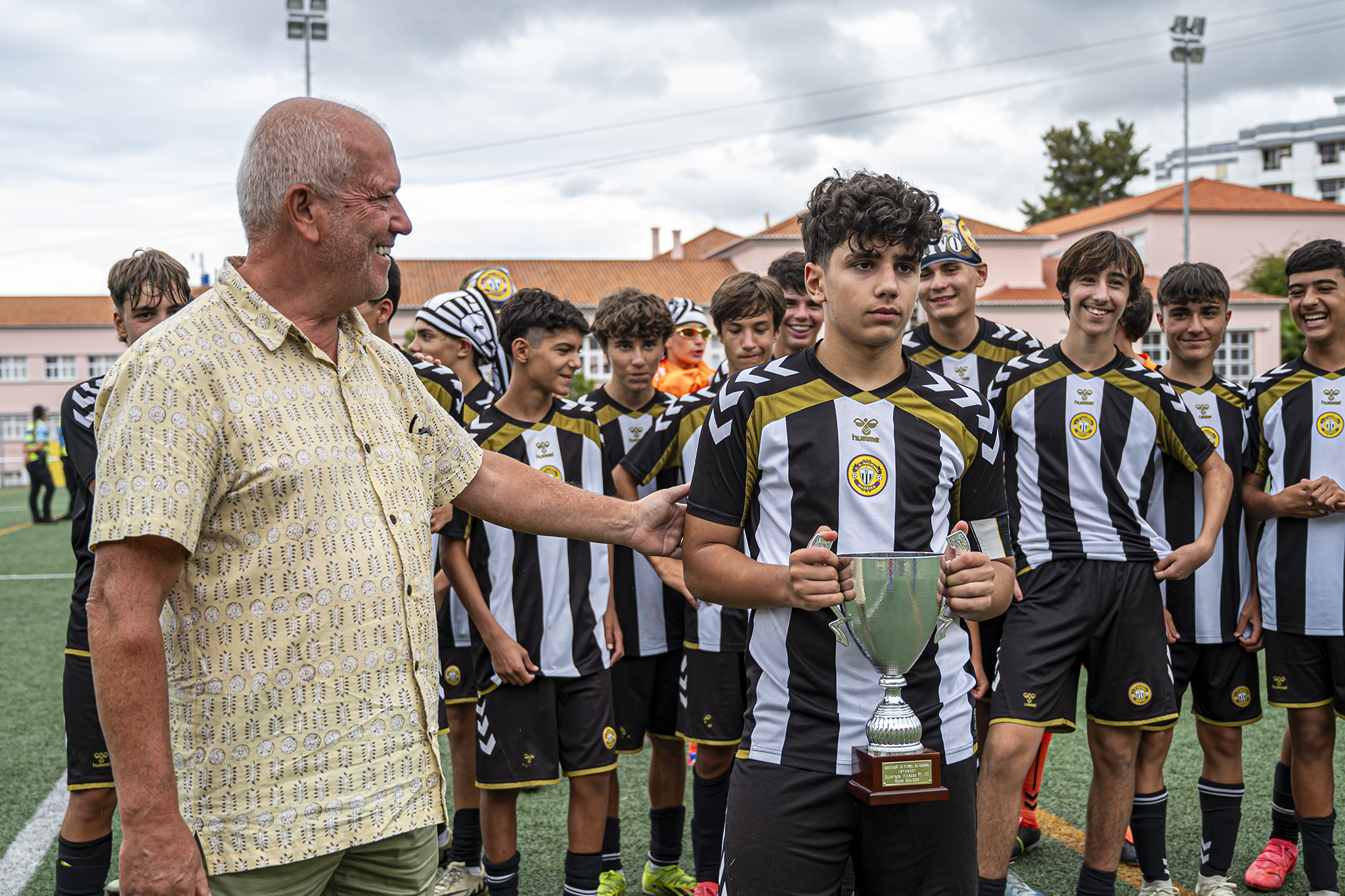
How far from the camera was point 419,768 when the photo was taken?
2084 millimetres

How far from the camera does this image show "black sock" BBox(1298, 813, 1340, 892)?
12.5 ft

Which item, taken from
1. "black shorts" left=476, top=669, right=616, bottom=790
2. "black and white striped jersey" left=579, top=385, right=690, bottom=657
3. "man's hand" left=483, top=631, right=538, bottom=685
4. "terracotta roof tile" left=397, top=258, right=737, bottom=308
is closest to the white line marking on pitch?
"black shorts" left=476, top=669, right=616, bottom=790

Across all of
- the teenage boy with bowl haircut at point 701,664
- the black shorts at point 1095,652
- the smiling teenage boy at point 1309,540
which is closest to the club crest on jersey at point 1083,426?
the black shorts at point 1095,652

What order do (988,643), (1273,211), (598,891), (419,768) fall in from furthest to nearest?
(1273,211)
(988,643)
(598,891)
(419,768)

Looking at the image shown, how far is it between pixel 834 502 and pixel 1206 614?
8.68ft

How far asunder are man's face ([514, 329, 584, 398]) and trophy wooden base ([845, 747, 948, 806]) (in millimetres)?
2172

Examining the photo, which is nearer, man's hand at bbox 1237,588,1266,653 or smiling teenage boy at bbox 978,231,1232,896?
smiling teenage boy at bbox 978,231,1232,896

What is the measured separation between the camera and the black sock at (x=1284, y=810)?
168 inches

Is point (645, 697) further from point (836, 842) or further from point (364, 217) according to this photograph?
point (364, 217)

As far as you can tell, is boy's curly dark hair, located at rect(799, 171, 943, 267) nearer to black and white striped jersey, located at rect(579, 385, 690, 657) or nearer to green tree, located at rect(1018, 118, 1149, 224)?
black and white striped jersey, located at rect(579, 385, 690, 657)

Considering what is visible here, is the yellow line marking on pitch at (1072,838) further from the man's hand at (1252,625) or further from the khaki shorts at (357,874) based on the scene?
the khaki shorts at (357,874)

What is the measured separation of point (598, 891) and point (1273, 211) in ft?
201

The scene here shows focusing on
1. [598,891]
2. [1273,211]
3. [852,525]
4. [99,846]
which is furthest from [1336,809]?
[1273,211]

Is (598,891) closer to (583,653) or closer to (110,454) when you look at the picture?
(583,653)
